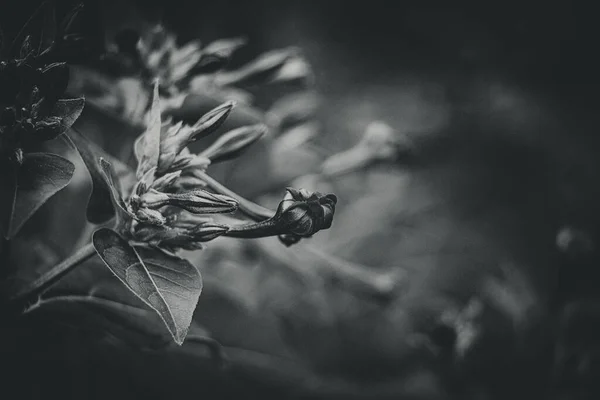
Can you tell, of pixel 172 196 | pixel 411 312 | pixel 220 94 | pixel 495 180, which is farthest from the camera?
pixel 495 180

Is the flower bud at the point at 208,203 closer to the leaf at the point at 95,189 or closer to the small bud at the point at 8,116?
the leaf at the point at 95,189

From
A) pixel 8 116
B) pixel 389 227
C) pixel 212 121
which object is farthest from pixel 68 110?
pixel 389 227

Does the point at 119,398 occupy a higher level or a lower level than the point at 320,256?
lower

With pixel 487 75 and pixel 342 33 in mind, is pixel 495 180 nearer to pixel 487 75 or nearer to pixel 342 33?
pixel 487 75

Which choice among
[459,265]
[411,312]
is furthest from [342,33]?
[411,312]

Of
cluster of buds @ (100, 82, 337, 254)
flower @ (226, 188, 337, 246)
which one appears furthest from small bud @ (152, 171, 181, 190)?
flower @ (226, 188, 337, 246)

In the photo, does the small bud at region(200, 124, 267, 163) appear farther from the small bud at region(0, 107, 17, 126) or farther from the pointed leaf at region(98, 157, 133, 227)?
the small bud at region(0, 107, 17, 126)

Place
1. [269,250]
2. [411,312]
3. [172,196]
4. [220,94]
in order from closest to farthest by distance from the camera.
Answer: [172,196], [220,94], [269,250], [411,312]
